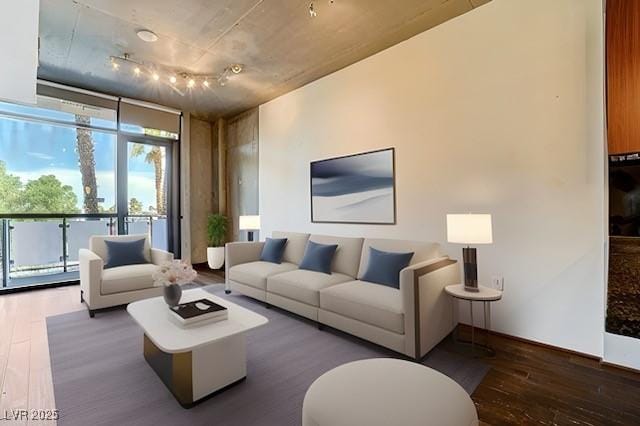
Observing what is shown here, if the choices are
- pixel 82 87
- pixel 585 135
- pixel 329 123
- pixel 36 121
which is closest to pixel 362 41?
pixel 329 123

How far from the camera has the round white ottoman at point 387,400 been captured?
3.35ft

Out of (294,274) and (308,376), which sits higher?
(294,274)

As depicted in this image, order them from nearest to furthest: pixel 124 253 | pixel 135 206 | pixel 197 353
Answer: pixel 197 353
pixel 124 253
pixel 135 206

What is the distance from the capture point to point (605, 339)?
2.18 meters

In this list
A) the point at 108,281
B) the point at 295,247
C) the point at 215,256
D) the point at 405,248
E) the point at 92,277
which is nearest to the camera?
the point at 405,248

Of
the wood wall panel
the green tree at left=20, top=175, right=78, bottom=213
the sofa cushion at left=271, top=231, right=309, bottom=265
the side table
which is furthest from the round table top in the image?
the green tree at left=20, top=175, right=78, bottom=213

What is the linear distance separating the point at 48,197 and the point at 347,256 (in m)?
4.61

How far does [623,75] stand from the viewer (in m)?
1.86

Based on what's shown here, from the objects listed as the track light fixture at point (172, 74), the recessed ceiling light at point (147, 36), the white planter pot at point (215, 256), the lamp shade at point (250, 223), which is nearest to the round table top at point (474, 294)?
the lamp shade at point (250, 223)

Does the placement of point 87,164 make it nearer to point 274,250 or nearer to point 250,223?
point 250,223

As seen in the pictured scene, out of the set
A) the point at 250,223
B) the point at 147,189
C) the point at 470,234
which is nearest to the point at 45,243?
the point at 147,189

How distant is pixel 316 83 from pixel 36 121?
416 cm

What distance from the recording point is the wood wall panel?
5.94 feet

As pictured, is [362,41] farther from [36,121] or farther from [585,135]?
[36,121]
